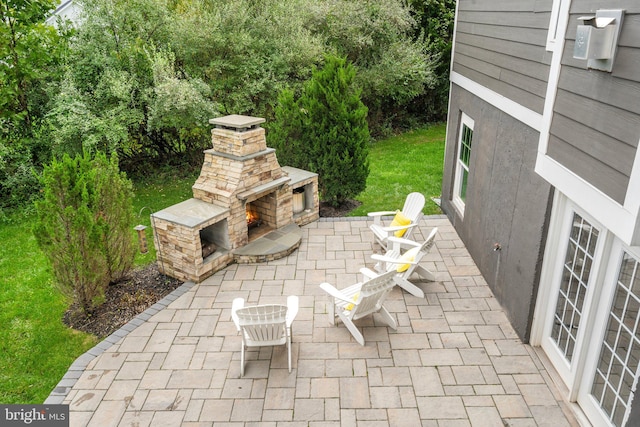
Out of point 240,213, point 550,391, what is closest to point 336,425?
point 550,391

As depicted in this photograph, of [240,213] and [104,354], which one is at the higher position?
[240,213]

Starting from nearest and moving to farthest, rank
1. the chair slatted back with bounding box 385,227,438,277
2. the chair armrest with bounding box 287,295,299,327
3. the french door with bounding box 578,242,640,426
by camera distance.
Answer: the french door with bounding box 578,242,640,426 → the chair armrest with bounding box 287,295,299,327 → the chair slatted back with bounding box 385,227,438,277

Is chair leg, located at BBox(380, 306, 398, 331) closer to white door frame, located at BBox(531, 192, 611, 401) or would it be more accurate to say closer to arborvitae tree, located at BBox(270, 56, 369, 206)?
white door frame, located at BBox(531, 192, 611, 401)

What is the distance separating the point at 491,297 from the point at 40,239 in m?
5.65

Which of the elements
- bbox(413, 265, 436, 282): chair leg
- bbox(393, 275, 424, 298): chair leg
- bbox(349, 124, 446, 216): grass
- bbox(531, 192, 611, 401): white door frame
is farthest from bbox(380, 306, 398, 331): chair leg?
bbox(349, 124, 446, 216): grass

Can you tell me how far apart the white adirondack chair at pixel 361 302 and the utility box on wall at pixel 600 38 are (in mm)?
2818

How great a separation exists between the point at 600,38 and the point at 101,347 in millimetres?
5674

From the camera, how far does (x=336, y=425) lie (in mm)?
4320

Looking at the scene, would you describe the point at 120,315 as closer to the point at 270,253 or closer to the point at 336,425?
the point at 270,253

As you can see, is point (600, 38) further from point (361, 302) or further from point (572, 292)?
point (361, 302)

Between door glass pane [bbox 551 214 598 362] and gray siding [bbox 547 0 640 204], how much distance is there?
30.6 inches

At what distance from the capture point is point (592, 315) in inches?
164

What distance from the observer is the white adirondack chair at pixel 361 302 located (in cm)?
521

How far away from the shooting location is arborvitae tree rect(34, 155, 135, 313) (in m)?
5.43
